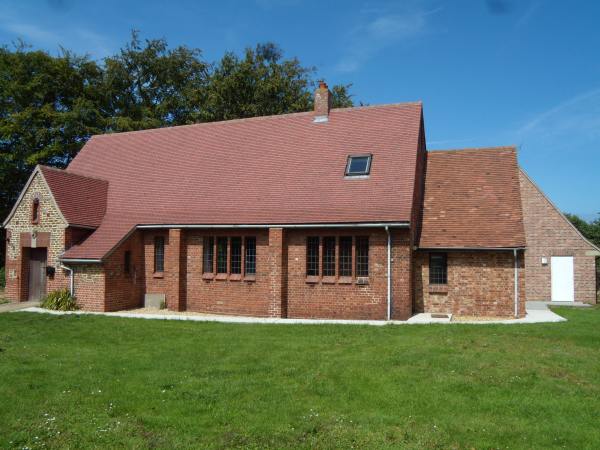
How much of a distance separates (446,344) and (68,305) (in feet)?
45.9

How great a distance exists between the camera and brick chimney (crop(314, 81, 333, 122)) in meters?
22.6

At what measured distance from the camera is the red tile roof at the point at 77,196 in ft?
68.1

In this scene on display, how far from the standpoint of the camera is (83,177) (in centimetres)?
2241

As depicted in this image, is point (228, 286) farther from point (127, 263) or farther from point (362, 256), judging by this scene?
point (362, 256)

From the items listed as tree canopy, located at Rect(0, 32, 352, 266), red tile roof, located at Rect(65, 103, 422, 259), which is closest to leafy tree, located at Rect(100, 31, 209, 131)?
tree canopy, located at Rect(0, 32, 352, 266)

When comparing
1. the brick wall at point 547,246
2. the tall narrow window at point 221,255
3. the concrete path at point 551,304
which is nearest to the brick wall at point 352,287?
the tall narrow window at point 221,255

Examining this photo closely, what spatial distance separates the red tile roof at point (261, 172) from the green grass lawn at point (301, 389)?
5.50 metres

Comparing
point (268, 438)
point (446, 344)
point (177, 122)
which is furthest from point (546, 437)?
point (177, 122)

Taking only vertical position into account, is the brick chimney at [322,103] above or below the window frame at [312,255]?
above

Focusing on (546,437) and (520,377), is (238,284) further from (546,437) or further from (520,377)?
(546,437)

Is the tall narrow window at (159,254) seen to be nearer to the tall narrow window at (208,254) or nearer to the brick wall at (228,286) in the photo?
the brick wall at (228,286)

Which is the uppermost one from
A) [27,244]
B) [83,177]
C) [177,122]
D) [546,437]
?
[177,122]

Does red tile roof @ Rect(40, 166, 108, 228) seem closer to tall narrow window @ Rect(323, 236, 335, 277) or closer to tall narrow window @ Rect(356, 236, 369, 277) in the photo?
tall narrow window @ Rect(323, 236, 335, 277)

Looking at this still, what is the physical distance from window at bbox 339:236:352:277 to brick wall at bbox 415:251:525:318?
2.84 meters
